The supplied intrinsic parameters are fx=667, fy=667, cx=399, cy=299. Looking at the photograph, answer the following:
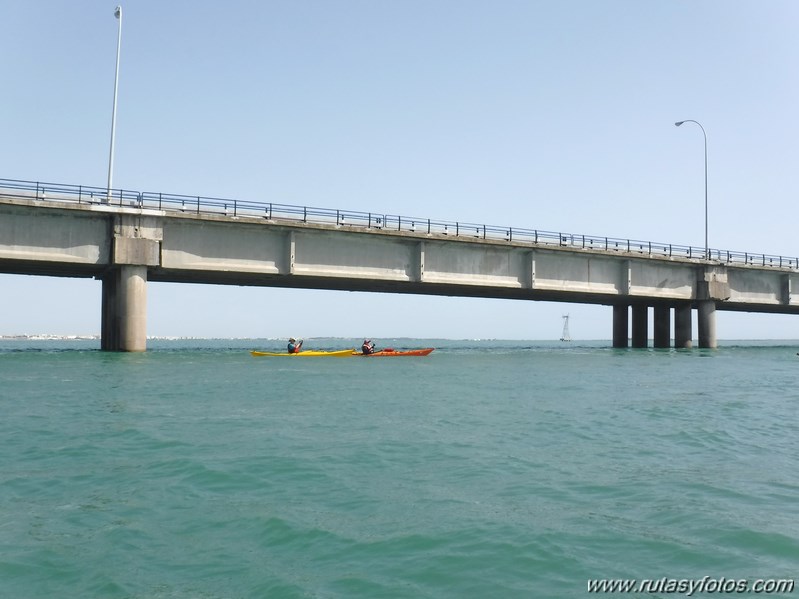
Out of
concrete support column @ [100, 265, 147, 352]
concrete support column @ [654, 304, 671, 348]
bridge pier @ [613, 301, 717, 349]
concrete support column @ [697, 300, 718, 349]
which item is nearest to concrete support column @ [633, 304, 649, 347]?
bridge pier @ [613, 301, 717, 349]

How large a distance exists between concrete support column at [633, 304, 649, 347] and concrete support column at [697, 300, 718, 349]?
756 cm

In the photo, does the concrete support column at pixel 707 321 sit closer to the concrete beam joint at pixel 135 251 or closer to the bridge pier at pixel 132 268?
the bridge pier at pixel 132 268

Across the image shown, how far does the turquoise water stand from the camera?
269 inches

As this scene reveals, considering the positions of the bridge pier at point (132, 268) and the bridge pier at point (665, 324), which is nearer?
the bridge pier at point (132, 268)

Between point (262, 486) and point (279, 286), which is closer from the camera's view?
point (262, 486)

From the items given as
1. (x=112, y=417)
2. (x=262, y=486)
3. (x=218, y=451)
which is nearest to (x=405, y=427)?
(x=218, y=451)

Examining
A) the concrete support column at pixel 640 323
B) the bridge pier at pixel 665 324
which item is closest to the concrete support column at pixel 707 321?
the bridge pier at pixel 665 324

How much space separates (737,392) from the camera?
24.7m

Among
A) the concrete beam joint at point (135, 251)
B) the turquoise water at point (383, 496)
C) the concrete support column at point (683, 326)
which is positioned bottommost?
the turquoise water at point (383, 496)

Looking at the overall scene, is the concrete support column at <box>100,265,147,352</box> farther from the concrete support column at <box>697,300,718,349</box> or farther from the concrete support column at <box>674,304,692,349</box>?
the concrete support column at <box>674,304,692,349</box>

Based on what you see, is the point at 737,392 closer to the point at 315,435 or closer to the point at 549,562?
the point at 315,435

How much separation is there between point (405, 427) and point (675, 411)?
840 centimetres

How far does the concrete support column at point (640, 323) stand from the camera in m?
67.6

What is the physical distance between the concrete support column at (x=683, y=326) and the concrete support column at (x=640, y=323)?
5.12 meters
